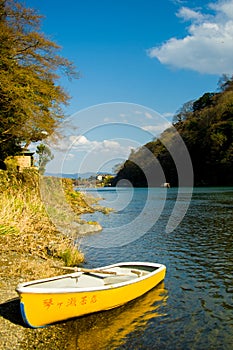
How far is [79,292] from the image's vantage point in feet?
26.2

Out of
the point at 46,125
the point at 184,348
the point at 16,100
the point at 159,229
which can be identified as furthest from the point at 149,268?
the point at 46,125

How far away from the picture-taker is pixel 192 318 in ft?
28.8

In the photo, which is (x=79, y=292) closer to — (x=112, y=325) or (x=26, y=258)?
(x=112, y=325)

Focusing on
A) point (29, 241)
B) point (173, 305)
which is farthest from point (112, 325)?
point (29, 241)

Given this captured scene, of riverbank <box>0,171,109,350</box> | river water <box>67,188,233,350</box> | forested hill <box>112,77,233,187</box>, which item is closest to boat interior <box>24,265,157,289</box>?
river water <box>67,188,233,350</box>

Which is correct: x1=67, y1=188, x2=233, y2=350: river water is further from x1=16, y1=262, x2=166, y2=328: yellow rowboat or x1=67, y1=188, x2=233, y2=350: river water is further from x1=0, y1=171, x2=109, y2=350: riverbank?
x1=0, y1=171, x2=109, y2=350: riverbank

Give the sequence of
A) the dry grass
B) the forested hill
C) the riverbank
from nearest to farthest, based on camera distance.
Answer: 1. the riverbank
2. the dry grass
3. the forested hill

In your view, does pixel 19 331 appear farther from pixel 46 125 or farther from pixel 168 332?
pixel 46 125

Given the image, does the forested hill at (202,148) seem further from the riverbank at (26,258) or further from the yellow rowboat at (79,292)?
the yellow rowboat at (79,292)

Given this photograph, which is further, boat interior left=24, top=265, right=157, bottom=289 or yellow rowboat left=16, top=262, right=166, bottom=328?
boat interior left=24, top=265, right=157, bottom=289

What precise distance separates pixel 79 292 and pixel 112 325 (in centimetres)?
130

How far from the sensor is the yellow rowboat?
742cm

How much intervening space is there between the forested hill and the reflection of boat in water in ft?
262

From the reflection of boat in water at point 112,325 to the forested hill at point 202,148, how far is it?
3144 inches
